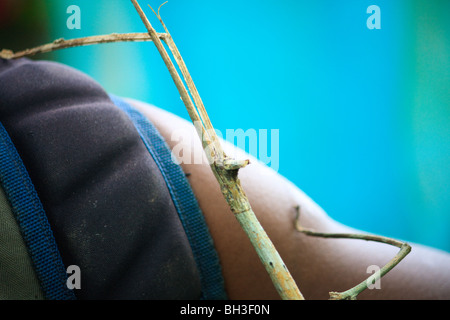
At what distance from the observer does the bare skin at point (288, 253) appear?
399mm

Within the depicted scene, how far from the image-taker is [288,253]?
16.3 inches

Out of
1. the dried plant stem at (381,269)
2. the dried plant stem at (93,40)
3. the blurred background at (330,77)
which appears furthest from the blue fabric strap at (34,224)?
the blurred background at (330,77)

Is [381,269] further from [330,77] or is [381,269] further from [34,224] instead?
[330,77]

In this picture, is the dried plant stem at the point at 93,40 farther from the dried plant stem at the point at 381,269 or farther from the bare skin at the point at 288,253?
the dried plant stem at the point at 381,269

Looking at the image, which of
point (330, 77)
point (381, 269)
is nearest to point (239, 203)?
point (381, 269)

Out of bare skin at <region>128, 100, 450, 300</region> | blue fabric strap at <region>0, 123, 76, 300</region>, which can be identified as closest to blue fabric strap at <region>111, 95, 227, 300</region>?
bare skin at <region>128, 100, 450, 300</region>

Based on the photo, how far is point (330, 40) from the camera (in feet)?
3.51

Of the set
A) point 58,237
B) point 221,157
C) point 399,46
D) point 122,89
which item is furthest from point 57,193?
point 399,46

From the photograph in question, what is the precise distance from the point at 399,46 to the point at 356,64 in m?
0.12

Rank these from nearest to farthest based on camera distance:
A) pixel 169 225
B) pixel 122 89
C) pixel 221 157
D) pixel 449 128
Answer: pixel 221 157 → pixel 169 225 → pixel 449 128 → pixel 122 89

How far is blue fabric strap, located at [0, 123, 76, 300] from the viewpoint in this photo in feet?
0.97

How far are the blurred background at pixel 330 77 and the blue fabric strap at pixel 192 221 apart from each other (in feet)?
2.24

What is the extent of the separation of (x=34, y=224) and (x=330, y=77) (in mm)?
962
